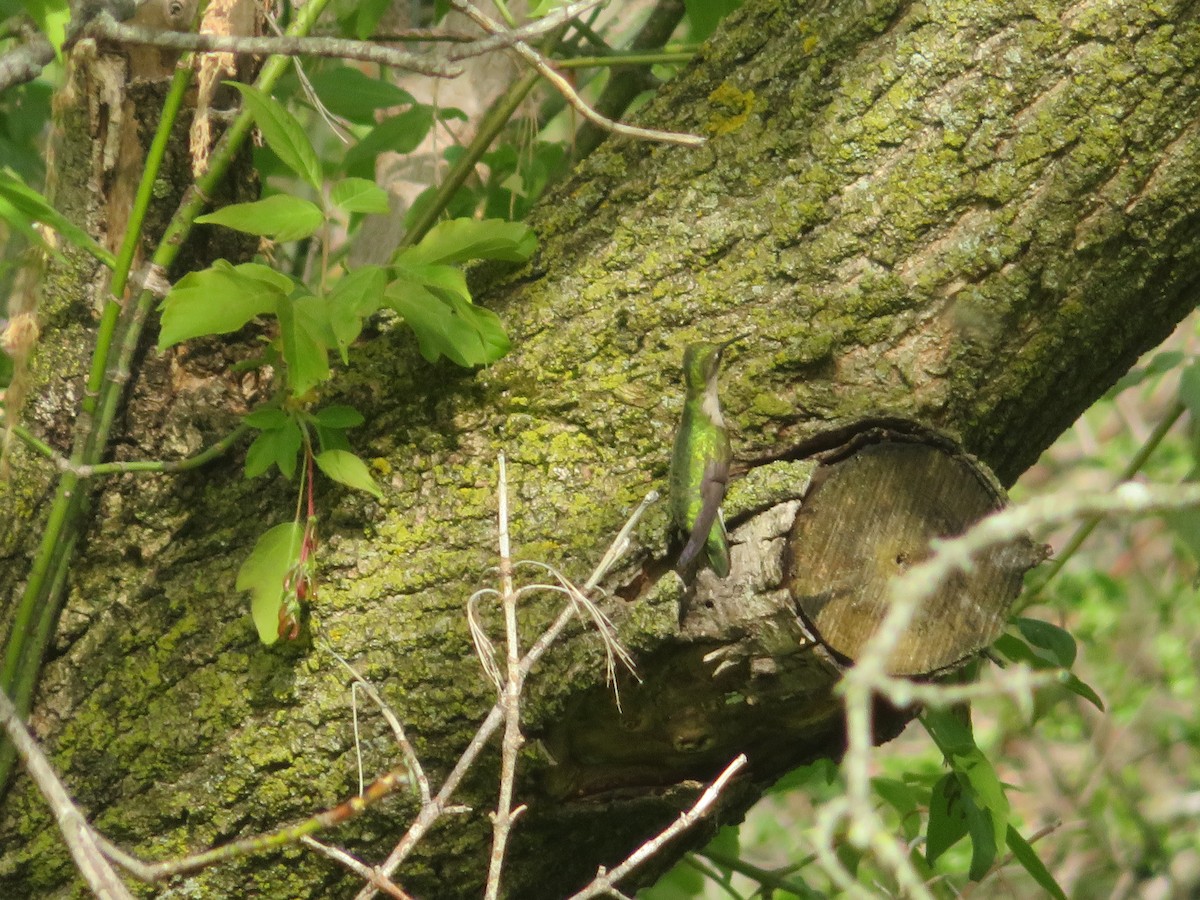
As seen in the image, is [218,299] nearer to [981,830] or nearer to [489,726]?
[489,726]

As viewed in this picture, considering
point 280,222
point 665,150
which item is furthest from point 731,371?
point 280,222

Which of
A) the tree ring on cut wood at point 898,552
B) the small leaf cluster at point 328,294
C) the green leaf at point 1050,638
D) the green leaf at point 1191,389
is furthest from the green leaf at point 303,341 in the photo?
Result: the green leaf at point 1191,389

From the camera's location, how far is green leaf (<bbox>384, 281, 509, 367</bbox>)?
1.81 m

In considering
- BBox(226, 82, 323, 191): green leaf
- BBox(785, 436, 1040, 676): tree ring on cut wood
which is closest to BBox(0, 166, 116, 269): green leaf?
BBox(226, 82, 323, 191): green leaf

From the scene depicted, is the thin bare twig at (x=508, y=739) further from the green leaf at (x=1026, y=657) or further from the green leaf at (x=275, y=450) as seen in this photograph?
the green leaf at (x=1026, y=657)

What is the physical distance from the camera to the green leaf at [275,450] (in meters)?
1.85

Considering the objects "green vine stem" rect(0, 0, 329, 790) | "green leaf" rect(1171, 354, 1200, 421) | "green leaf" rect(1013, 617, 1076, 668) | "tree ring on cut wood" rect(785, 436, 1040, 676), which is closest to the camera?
"tree ring on cut wood" rect(785, 436, 1040, 676)

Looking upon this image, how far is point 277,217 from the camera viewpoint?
1771 mm

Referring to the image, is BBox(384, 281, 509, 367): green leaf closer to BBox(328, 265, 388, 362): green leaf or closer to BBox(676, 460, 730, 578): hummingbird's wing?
BBox(328, 265, 388, 362): green leaf

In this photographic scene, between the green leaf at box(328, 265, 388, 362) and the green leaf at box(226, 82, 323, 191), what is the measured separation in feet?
0.64

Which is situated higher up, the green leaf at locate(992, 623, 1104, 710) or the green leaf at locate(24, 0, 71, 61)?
the green leaf at locate(24, 0, 71, 61)

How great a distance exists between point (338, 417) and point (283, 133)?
467mm

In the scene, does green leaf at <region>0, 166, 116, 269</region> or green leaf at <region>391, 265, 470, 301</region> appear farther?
green leaf at <region>391, 265, 470, 301</region>

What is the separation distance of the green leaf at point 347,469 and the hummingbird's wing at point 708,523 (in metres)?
0.53
